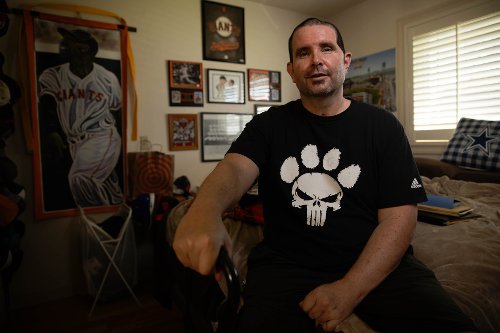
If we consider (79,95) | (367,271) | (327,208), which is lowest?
(367,271)

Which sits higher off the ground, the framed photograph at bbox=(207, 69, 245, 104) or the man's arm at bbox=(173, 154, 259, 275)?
the framed photograph at bbox=(207, 69, 245, 104)

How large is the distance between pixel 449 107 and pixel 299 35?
81.3 inches

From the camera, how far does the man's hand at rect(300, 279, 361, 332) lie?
754 millimetres

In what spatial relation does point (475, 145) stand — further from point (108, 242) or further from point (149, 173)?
point (108, 242)

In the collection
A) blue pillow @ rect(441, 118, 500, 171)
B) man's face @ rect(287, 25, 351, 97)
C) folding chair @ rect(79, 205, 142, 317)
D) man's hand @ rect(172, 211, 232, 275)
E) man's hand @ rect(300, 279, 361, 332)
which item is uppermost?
man's face @ rect(287, 25, 351, 97)

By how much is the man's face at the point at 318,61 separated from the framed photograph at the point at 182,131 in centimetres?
169

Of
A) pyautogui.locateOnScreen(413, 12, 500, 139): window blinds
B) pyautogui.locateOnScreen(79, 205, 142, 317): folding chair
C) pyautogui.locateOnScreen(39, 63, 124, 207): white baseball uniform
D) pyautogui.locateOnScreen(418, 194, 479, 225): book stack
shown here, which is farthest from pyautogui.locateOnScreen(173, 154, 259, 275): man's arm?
pyautogui.locateOnScreen(413, 12, 500, 139): window blinds

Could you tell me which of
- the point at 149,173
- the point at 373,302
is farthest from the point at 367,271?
the point at 149,173

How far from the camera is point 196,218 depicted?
0.63 meters

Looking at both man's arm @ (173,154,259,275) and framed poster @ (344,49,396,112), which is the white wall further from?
man's arm @ (173,154,259,275)

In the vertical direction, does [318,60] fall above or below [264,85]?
below

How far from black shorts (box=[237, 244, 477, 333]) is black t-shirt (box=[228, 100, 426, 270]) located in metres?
0.09

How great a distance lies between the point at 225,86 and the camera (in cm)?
289

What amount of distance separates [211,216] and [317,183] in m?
0.48
